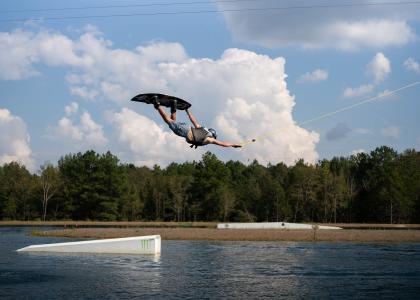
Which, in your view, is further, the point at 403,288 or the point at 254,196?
the point at 254,196

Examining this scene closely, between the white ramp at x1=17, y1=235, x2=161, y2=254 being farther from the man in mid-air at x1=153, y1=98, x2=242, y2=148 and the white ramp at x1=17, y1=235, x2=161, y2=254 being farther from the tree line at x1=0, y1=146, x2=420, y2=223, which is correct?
the tree line at x1=0, y1=146, x2=420, y2=223

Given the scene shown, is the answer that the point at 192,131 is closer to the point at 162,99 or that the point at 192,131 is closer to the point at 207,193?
the point at 162,99

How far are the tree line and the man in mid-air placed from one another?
101408 millimetres

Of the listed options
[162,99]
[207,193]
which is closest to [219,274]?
[162,99]

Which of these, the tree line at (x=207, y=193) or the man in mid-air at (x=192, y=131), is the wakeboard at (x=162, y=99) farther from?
the tree line at (x=207, y=193)

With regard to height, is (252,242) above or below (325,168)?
below

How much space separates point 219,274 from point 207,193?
9582cm

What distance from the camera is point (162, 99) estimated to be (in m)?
20.4

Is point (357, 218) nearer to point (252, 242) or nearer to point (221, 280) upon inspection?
point (252, 242)

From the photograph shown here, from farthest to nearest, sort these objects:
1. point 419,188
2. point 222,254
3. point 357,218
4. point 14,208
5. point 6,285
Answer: point 14,208
point 357,218
point 419,188
point 222,254
point 6,285

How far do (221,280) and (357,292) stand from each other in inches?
304

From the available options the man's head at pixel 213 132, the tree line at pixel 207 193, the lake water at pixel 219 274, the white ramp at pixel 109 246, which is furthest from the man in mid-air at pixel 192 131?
the tree line at pixel 207 193

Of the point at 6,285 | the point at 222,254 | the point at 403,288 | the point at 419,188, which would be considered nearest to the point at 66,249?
the point at 222,254

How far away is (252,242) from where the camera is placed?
60906mm
